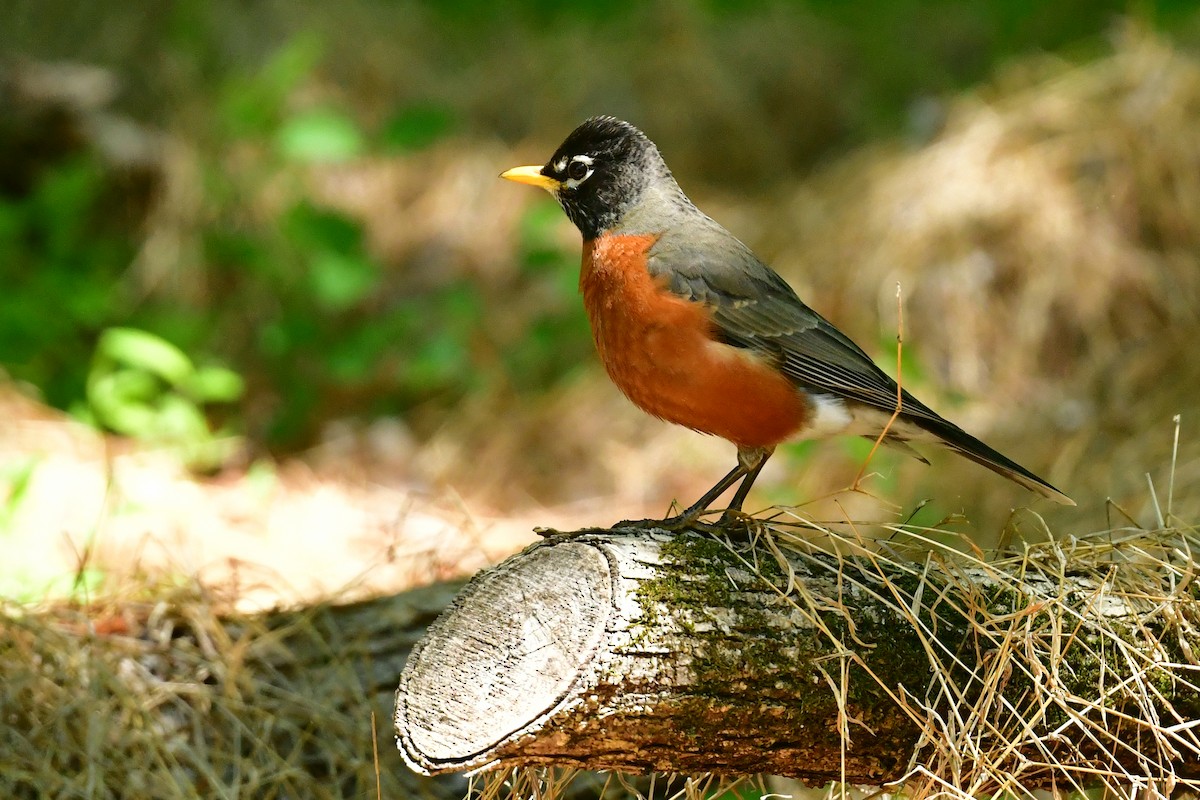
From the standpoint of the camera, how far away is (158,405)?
5.89m

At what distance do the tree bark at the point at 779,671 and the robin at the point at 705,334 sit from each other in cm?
66

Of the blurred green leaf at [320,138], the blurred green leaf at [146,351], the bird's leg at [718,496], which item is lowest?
the blurred green leaf at [146,351]

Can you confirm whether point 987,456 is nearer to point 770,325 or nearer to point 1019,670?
point 770,325

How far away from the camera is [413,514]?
5340mm

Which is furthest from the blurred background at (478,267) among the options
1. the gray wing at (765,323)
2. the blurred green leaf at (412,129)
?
the gray wing at (765,323)

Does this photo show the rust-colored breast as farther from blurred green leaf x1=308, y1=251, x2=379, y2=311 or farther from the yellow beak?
blurred green leaf x1=308, y1=251, x2=379, y2=311

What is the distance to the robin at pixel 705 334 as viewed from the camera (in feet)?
10.5

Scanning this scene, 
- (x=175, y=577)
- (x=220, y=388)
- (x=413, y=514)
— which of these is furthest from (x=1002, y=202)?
(x=175, y=577)

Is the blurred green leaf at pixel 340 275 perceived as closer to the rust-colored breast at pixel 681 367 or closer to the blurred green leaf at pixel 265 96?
the blurred green leaf at pixel 265 96

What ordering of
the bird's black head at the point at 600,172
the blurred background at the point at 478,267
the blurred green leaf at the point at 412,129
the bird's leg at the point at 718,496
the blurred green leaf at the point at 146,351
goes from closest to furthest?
the bird's leg at the point at 718,496
the bird's black head at the point at 600,172
the blurred green leaf at the point at 146,351
the blurred background at the point at 478,267
the blurred green leaf at the point at 412,129

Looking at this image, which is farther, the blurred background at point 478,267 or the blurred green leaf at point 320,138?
the blurred green leaf at point 320,138

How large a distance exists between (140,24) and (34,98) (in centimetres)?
84

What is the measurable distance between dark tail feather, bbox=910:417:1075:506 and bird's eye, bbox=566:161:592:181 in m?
1.30

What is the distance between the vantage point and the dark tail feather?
3146mm
